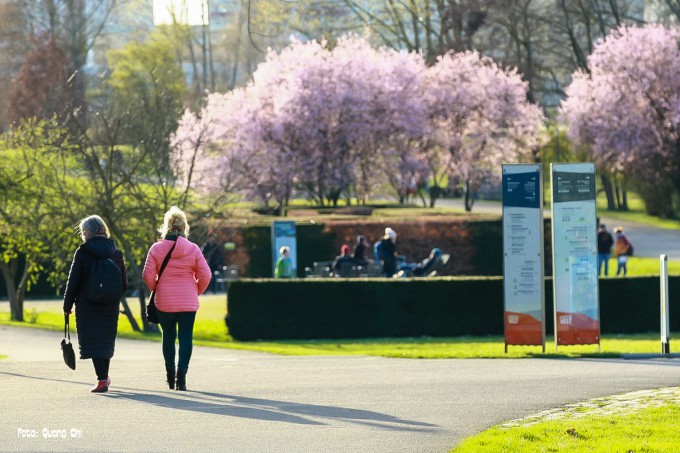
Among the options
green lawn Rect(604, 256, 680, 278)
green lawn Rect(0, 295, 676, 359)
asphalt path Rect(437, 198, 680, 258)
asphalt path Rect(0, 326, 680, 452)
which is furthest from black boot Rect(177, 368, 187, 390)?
asphalt path Rect(437, 198, 680, 258)

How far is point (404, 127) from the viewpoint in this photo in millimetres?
56562

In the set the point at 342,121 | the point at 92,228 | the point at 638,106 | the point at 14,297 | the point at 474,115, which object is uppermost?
the point at 638,106

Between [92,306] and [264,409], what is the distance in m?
2.09

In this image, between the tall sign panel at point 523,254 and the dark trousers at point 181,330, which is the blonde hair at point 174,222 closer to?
the dark trousers at point 181,330

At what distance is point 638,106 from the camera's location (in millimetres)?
62594

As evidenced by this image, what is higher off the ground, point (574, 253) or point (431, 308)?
point (574, 253)

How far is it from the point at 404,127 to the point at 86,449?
4838cm

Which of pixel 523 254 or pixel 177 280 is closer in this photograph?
pixel 177 280

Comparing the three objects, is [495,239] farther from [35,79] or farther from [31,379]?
[35,79]

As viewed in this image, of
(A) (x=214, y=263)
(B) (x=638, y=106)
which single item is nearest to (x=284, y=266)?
(A) (x=214, y=263)

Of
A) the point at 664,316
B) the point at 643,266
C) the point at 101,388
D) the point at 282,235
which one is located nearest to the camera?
the point at 101,388

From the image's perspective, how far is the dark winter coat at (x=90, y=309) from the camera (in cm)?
1205

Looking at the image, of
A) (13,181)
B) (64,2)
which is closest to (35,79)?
(64,2)

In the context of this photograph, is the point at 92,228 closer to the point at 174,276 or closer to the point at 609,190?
the point at 174,276
